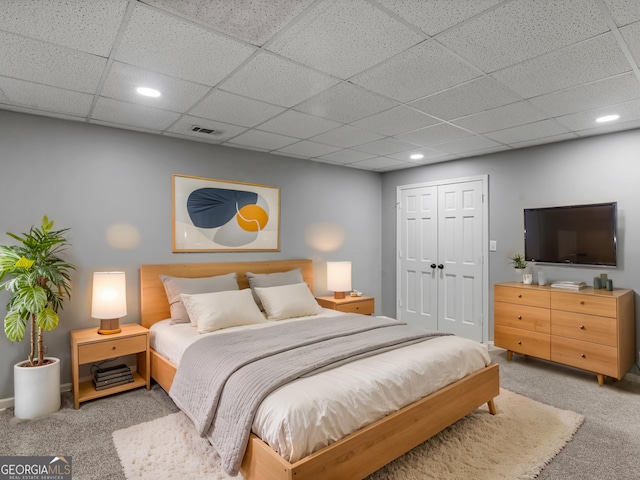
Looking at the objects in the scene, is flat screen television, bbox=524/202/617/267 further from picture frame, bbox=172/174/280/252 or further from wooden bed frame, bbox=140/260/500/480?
picture frame, bbox=172/174/280/252

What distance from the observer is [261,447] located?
1826mm

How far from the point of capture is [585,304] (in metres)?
3.45

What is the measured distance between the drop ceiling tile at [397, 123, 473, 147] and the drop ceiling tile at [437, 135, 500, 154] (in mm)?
157

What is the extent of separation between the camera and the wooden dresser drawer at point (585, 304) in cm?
327

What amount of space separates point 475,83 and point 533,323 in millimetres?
2616

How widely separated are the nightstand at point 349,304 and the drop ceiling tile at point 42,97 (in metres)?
3.21

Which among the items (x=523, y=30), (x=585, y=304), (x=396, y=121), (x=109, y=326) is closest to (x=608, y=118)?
(x=585, y=304)

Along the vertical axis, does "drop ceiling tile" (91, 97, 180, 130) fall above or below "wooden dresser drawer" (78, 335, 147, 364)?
above

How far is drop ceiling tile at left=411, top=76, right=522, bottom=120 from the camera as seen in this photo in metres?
2.56

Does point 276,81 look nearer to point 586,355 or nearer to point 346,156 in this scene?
point 346,156

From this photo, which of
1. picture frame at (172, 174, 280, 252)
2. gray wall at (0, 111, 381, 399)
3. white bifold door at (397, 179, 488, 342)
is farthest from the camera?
white bifold door at (397, 179, 488, 342)

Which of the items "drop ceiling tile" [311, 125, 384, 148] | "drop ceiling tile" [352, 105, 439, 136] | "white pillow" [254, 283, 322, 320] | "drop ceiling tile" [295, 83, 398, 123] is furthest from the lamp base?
"drop ceiling tile" [352, 105, 439, 136]

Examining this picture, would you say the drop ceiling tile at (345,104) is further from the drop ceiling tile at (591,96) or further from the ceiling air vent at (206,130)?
the drop ceiling tile at (591,96)

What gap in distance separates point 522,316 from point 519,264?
65cm
